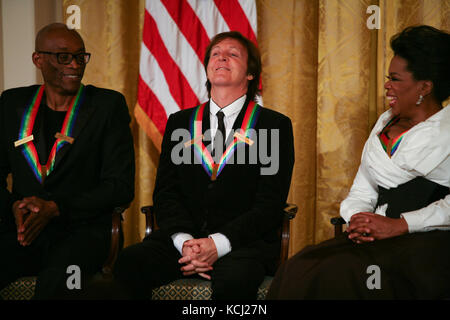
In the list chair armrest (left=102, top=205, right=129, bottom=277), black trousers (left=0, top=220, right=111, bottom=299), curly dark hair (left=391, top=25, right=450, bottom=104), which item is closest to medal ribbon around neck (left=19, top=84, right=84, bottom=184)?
black trousers (left=0, top=220, right=111, bottom=299)

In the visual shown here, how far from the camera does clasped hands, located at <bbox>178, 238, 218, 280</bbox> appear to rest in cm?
224

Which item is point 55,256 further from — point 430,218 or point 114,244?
point 430,218

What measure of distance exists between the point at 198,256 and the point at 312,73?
6.25ft

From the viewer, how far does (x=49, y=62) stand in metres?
2.61

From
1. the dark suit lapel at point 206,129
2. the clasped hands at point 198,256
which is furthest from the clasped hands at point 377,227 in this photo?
the dark suit lapel at point 206,129

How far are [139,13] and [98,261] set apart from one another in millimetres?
2197

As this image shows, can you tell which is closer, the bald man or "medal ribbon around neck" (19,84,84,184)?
the bald man

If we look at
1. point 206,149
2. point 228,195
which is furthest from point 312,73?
point 228,195

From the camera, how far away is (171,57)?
11.4 ft

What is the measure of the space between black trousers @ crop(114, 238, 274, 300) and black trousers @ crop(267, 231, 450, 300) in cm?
14

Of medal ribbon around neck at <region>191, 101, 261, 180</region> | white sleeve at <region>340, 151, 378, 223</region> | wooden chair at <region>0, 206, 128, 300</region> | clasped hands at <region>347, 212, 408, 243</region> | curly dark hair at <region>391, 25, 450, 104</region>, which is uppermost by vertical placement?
curly dark hair at <region>391, 25, 450, 104</region>

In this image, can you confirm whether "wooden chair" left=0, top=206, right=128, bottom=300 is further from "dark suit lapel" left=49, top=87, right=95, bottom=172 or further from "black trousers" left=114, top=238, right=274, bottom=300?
"dark suit lapel" left=49, top=87, right=95, bottom=172

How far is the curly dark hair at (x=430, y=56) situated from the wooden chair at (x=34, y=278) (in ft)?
5.86

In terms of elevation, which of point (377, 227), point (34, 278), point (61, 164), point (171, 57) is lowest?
point (34, 278)
